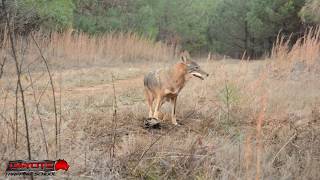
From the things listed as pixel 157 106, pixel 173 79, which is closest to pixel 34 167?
pixel 157 106

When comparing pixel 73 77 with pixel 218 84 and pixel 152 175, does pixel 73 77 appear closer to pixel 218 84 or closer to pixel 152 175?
pixel 218 84

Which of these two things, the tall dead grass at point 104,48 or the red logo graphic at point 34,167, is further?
the tall dead grass at point 104,48

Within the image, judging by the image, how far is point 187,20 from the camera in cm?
2844

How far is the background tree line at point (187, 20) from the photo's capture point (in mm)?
14797

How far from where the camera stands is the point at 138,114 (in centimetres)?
568

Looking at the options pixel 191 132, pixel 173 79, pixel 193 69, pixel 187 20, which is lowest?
pixel 187 20

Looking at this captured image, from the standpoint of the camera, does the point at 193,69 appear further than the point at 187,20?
No

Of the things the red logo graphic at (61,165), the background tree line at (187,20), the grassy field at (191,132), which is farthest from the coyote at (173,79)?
the background tree line at (187,20)

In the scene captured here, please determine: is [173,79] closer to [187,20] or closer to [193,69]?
[193,69]

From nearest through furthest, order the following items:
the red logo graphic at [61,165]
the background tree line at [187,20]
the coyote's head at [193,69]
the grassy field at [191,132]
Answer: the red logo graphic at [61,165] < the grassy field at [191,132] < the coyote's head at [193,69] < the background tree line at [187,20]

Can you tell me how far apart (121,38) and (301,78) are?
9617 mm

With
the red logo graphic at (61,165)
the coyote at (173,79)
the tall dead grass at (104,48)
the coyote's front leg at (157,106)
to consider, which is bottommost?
the tall dead grass at (104,48)

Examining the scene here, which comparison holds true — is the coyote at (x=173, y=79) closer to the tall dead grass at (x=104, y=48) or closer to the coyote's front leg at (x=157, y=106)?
the coyote's front leg at (x=157, y=106)

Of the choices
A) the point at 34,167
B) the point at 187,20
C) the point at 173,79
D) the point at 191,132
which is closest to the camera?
the point at 34,167
